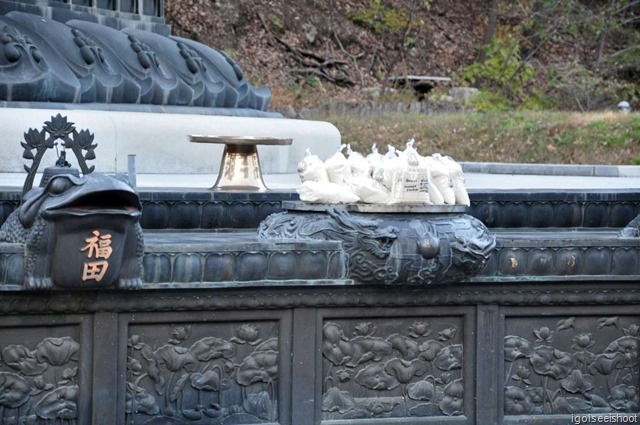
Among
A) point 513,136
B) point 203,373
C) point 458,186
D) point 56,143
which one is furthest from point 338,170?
point 513,136

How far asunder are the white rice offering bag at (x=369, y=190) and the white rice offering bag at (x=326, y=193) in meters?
0.03

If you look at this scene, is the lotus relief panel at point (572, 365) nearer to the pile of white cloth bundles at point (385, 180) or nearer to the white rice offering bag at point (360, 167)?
the pile of white cloth bundles at point (385, 180)

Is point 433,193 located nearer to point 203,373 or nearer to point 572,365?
point 572,365

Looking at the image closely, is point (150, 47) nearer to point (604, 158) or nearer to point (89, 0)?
point (89, 0)

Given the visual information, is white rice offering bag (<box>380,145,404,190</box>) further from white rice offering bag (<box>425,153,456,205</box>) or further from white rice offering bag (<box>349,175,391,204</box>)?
white rice offering bag (<box>425,153,456,205</box>)

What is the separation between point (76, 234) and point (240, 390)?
0.96 meters

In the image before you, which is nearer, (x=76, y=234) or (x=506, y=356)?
(x=76, y=234)

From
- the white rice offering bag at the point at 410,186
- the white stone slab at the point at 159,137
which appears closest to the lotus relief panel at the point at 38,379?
the white rice offering bag at the point at 410,186

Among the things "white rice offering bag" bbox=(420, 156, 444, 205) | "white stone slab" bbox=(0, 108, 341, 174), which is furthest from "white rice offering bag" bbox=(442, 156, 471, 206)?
"white stone slab" bbox=(0, 108, 341, 174)

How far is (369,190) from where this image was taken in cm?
466

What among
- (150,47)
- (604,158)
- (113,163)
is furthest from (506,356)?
(604,158)

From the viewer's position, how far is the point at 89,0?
31.3ft

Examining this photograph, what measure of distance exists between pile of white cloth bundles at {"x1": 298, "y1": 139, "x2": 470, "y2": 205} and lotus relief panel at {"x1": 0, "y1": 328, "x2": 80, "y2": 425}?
1175 millimetres

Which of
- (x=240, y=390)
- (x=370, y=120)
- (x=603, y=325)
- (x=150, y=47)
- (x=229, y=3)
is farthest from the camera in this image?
(x=229, y=3)
